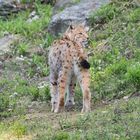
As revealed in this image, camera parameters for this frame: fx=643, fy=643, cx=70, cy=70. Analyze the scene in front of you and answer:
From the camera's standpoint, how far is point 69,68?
32.4 ft

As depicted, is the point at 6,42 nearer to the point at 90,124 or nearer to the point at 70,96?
the point at 70,96

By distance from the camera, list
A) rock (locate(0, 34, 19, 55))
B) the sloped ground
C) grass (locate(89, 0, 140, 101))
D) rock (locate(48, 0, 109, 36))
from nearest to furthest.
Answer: the sloped ground, grass (locate(89, 0, 140, 101)), rock (locate(48, 0, 109, 36)), rock (locate(0, 34, 19, 55))

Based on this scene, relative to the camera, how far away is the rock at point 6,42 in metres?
15.7

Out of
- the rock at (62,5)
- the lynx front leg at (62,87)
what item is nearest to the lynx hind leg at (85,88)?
the lynx front leg at (62,87)

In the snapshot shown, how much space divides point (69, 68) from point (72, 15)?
601cm

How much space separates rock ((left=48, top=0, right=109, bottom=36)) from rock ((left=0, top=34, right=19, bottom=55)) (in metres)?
1.05

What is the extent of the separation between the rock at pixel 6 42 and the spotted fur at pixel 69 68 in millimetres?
5237

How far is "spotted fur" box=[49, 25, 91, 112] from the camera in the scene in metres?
9.66

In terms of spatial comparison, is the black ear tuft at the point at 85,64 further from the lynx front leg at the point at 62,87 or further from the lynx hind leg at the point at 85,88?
the lynx front leg at the point at 62,87

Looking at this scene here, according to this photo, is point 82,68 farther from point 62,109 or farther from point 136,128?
point 136,128

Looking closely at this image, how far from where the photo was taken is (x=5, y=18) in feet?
60.4

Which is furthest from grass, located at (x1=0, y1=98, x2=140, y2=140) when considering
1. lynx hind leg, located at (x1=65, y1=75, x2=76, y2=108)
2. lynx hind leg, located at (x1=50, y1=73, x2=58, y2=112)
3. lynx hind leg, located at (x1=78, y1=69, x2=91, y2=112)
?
lynx hind leg, located at (x1=65, y1=75, x2=76, y2=108)

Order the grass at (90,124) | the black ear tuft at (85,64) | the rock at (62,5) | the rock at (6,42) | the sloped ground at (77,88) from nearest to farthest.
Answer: the grass at (90,124) < the sloped ground at (77,88) < the black ear tuft at (85,64) < the rock at (6,42) < the rock at (62,5)

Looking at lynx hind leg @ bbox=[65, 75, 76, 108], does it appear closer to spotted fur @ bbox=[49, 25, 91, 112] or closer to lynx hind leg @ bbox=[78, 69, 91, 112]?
spotted fur @ bbox=[49, 25, 91, 112]
